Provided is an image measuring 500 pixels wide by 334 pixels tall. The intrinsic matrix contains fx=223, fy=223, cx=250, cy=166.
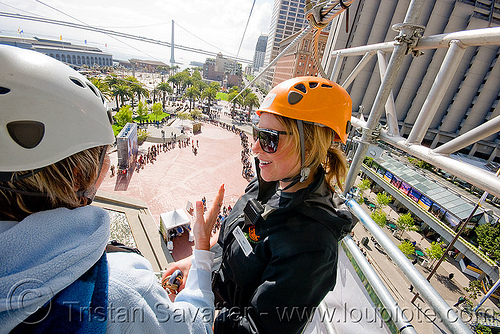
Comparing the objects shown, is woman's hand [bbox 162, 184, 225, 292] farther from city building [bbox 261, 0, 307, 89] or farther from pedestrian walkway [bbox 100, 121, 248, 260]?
city building [bbox 261, 0, 307, 89]

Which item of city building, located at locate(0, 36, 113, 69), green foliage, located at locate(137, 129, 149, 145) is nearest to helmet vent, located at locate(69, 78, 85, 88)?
green foliage, located at locate(137, 129, 149, 145)

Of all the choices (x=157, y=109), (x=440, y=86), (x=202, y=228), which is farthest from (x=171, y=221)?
(x=157, y=109)

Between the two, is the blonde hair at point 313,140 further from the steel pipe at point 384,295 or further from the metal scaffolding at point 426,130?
the steel pipe at point 384,295

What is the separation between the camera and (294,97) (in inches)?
89.4

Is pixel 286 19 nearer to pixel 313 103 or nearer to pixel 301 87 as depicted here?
pixel 301 87

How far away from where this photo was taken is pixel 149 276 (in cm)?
133

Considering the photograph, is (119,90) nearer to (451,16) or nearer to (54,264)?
(54,264)

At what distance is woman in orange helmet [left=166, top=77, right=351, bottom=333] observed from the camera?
1671 mm

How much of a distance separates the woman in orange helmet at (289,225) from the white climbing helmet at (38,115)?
4.90 ft

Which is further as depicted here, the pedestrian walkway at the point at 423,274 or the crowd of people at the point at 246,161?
the crowd of people at the point at 246,161

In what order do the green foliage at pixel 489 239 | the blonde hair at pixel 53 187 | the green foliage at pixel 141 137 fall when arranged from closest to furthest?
the blonde hair at pixel 53 187 < the green foliage at pixel 489 239 < the green foliage at pixel 141 137

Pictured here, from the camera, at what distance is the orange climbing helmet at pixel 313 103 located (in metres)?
2.23

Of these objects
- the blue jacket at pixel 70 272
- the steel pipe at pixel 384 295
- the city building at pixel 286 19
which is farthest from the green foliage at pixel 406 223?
the city building at pixel 286 19

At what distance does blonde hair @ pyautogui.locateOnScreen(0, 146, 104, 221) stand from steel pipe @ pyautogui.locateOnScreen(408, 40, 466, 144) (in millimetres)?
2938
